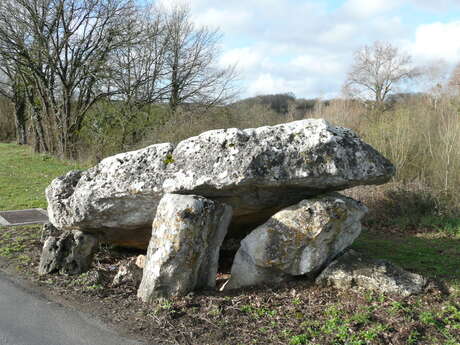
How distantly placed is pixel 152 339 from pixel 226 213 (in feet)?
5.27

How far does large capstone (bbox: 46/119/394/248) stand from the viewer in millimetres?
4816

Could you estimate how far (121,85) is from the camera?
1869 cm

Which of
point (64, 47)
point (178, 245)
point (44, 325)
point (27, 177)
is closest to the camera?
point (44, 325)

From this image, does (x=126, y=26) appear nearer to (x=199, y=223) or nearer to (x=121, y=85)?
(x=121, y=85)

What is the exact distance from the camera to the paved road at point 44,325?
12.9 ft

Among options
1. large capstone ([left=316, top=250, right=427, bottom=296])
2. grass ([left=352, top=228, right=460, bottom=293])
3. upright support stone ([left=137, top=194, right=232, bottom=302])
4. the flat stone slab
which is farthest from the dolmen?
the flat stone slab

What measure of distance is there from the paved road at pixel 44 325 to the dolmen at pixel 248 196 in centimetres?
73

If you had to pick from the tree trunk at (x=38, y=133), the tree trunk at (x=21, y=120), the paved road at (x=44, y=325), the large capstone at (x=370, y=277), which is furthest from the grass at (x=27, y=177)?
the tree trunk at (x=21, y=120)

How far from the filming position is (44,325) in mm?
4238

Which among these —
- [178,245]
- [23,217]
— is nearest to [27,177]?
[23,217]

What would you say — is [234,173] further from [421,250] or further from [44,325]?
[421,250]

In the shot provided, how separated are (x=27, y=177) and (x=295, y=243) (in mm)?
12207

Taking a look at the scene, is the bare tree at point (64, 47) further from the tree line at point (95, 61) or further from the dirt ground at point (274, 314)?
the dirt ground at point (274, 314)

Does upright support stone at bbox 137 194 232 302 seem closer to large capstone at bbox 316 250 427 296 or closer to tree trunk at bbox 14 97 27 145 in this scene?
large capstone at bbox 316 250 427 296
